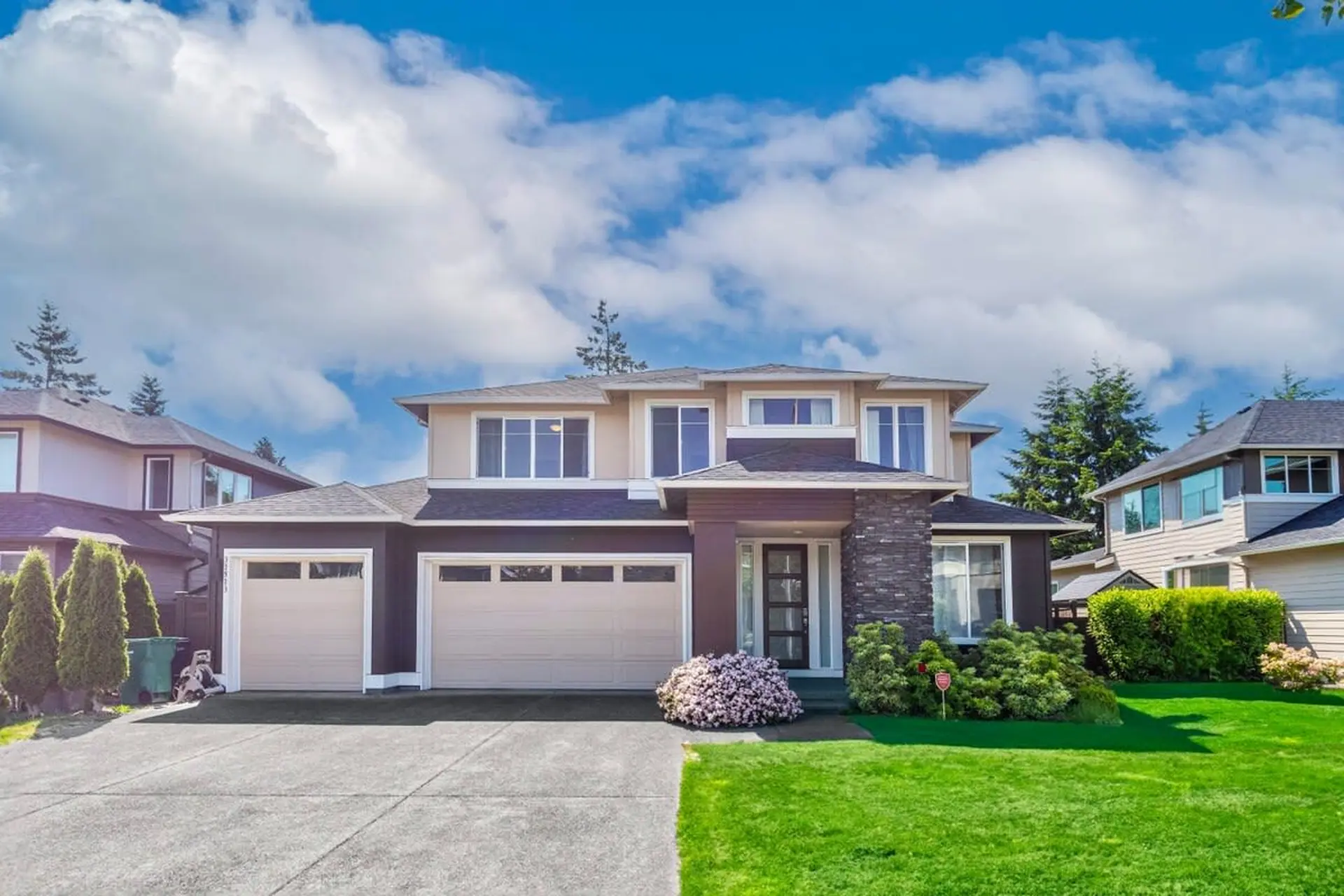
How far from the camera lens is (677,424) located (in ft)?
55.6

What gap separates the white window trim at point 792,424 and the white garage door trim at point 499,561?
102 inches

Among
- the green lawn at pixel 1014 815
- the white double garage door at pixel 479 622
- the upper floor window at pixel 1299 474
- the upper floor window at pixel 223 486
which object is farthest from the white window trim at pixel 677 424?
the upper floor window at pixel 1299 474

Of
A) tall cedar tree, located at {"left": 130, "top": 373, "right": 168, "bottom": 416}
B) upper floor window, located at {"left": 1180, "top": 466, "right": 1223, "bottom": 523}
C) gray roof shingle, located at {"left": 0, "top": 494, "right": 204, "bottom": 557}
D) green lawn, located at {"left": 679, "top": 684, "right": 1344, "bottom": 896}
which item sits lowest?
green lawn, located at {"left": 679, "top": 684, "right": 1344, "bottom": 896}

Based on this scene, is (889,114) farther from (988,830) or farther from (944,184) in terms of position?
(988,830)

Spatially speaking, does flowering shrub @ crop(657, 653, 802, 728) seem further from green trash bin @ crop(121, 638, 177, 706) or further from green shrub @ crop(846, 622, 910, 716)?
green trash bin @ crop(121, 638, 177, 706)

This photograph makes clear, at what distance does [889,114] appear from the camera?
14.7 meters

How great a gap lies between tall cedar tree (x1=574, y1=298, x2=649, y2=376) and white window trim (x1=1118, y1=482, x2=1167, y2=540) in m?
23.8

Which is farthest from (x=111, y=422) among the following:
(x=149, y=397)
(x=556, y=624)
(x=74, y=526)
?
(x=149, y=397)

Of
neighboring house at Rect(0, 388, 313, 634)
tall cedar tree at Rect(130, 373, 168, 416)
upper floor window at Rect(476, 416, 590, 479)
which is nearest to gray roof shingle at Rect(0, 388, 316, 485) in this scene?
neighboring house at Rect(0, 388, 313, 634)

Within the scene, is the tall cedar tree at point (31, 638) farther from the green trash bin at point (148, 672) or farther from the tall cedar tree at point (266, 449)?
the tall cedar tree at point (266, 449)

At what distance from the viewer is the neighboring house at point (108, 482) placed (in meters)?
18.9

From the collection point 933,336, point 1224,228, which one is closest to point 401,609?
point 933,336

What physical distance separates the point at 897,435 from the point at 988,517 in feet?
6.76

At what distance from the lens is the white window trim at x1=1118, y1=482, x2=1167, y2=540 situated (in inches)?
918
